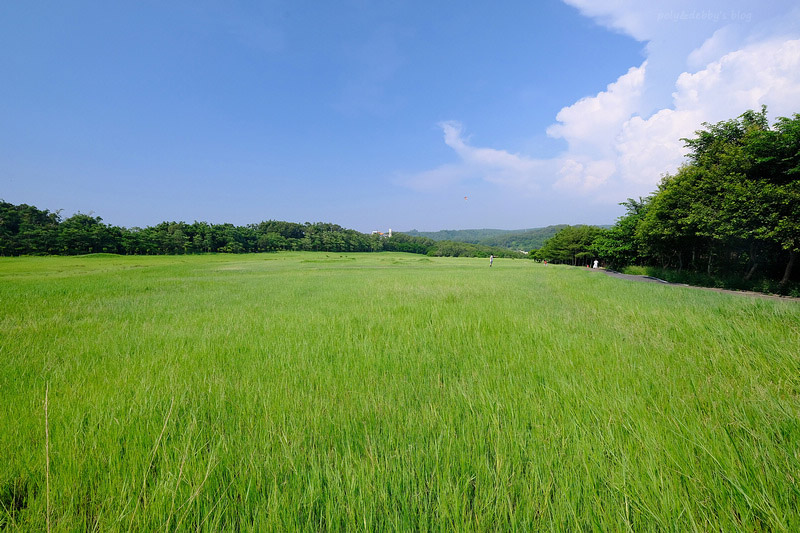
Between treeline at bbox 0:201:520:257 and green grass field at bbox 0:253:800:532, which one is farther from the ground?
treeline at bbox 0:201:520:257

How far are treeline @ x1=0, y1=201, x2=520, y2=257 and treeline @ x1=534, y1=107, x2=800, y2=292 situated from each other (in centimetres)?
7595

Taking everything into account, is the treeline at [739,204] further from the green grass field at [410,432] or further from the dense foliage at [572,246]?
the dense foliage at [572,246]

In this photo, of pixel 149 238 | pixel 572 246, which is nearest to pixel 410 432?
pixel 572 246

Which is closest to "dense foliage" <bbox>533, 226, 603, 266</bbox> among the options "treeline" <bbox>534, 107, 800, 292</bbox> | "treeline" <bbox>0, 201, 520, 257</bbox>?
"treeline" <bbox>0, 201, 520, 257</bbox>

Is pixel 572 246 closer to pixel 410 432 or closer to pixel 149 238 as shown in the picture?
pixel 410 432

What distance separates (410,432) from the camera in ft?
6.20

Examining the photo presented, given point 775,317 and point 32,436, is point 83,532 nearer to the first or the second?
point 32,436

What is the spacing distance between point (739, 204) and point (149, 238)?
93328 mm

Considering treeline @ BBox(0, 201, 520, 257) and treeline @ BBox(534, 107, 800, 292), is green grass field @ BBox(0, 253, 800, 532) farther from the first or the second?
treeline @ BBox(0, 201, 520, 257)

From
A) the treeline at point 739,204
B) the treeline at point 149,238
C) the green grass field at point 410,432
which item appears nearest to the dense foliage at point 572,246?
the treeline at point 149,238

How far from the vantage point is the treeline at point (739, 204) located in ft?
41.4

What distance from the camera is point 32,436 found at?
1931 mm

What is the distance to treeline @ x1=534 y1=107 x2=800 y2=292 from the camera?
12.6 metres

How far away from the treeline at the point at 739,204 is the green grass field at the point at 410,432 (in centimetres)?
1537
